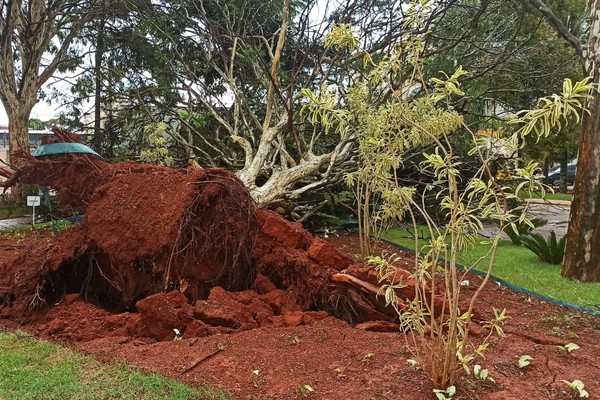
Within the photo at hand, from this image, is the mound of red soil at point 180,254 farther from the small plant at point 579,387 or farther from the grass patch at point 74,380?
the small plant at point 579,387

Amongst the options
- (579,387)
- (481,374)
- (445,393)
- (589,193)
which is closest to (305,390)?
(445,393)

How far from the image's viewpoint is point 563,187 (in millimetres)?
26422

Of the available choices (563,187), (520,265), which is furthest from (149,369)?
(563,187)

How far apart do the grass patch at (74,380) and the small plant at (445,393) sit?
116 centimetres

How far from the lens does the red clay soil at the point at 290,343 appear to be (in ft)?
10.1

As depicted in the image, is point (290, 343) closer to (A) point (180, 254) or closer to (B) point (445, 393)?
(B) point (445, 393)

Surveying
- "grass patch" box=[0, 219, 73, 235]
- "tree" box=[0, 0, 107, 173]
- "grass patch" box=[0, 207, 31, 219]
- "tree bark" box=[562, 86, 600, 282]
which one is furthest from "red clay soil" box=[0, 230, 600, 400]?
"tree" box=[0, 0, 107, 173]

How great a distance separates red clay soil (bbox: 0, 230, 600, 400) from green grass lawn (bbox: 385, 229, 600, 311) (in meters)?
0.51

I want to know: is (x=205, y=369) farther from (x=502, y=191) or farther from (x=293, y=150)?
(x=293, y=150)

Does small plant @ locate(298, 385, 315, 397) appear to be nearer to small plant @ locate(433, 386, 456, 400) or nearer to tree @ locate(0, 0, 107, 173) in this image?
small plant @ locate(433, 386, 456, 400)

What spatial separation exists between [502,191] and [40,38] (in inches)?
534

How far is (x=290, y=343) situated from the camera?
148 inches

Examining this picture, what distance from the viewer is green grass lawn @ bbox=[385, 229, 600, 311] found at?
5.61 m

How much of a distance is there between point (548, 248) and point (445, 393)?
5.40 meters
